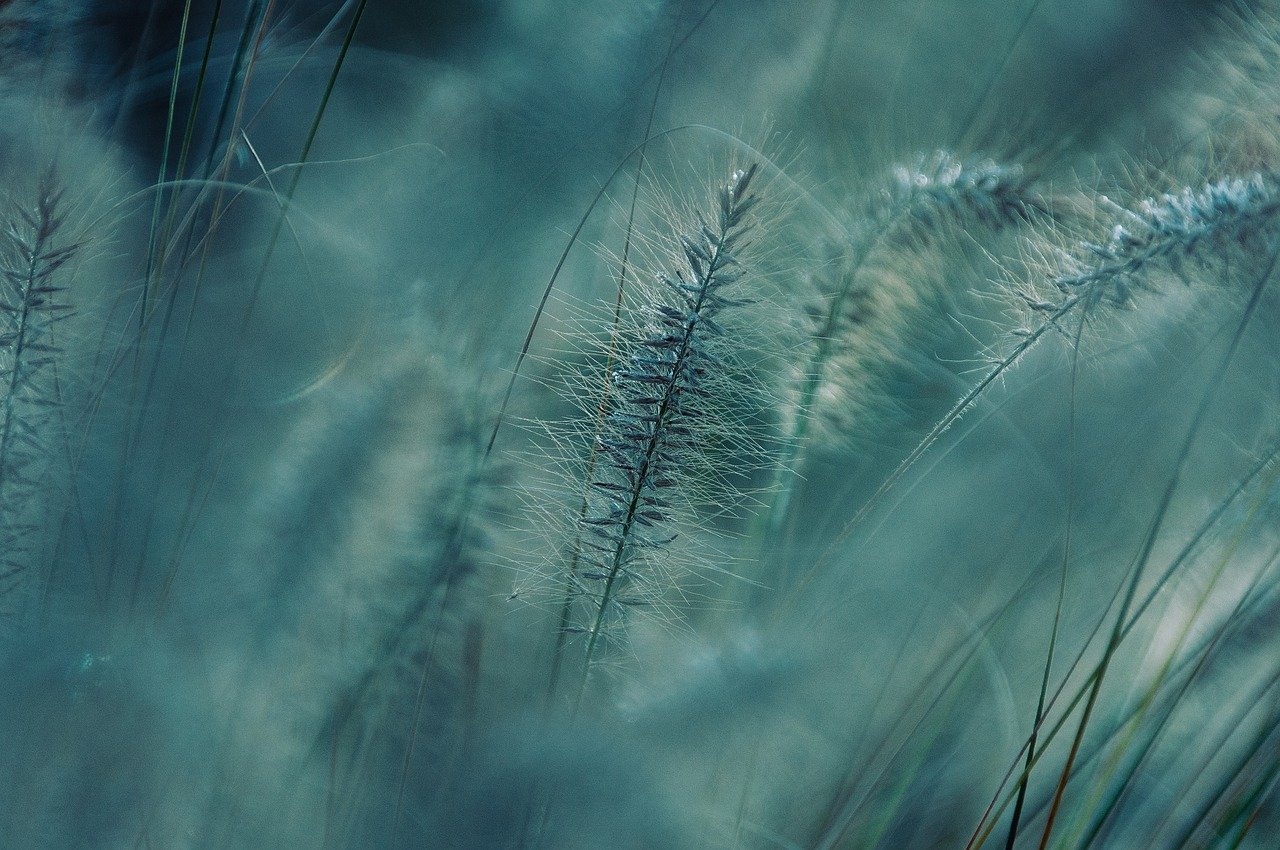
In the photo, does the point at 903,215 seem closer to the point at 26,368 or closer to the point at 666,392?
the point at 666,392

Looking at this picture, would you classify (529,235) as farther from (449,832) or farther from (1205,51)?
(1205,51)

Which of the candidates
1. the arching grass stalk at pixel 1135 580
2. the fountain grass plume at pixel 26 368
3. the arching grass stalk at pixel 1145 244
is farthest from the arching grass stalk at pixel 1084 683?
the fountain grass plume at pixel 26 368

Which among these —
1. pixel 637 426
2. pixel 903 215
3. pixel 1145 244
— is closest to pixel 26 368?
pixel 637 426

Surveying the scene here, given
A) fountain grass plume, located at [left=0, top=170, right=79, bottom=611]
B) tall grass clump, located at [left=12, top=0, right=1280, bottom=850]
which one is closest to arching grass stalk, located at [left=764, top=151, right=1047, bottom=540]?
tall grass clump, located at [left=12, top=0, right=1280, bottom=850]

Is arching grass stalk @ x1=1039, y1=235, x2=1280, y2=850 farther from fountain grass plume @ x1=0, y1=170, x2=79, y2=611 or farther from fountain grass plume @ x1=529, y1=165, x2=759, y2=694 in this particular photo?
fountain grass plume @ x1=0, y1=170, x2=79, y2=611

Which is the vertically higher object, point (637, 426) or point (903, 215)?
point (903, 215)

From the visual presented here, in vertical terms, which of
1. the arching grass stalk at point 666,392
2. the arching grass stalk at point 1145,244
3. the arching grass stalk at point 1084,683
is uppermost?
the arching grass stalk at point 1145,244

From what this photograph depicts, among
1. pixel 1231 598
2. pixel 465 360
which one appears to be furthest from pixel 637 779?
pixel 1231 598

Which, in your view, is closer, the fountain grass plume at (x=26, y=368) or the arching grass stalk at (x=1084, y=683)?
the arching grass stalk at (x=1084, y=683)

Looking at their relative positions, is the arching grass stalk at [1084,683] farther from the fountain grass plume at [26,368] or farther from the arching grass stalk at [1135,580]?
the fountain grass plume at [26,368]
